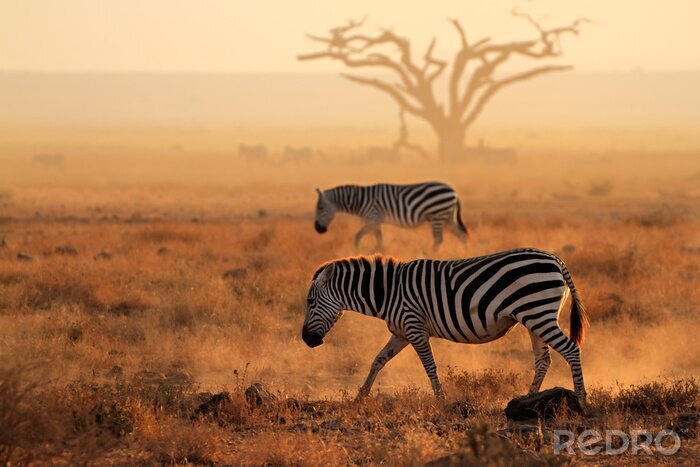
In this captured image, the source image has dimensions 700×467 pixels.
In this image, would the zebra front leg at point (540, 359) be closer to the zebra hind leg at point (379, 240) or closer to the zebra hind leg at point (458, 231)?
the zebra hind leg at point (379, 240)

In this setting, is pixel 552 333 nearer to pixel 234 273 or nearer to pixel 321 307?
pixel 321 307

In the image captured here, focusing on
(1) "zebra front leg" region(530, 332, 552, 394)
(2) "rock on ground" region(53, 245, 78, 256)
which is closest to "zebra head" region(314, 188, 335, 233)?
(2) "rock on ground" region(53, 245, 78, 256)

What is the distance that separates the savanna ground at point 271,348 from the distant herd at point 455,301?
0.48 metres

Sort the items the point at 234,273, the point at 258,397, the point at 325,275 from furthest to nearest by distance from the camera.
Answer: the point at 234,273
the point at 325,275
the point at 258,397

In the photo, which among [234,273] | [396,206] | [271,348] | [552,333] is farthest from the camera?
[396,206]

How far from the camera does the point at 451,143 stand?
51.7 metres

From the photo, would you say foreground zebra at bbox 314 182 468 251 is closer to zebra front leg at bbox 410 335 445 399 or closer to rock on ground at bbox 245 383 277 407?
zebra front leg at bbox 410 335 445 399

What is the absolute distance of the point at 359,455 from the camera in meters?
6.81

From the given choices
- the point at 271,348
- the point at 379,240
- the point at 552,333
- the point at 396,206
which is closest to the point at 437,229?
the point at 396,206

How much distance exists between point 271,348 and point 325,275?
8.24ft

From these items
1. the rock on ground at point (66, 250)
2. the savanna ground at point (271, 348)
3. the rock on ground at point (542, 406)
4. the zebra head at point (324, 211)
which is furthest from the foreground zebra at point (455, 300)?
the zebra head at point (324, 211)

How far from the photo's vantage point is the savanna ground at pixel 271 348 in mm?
6809

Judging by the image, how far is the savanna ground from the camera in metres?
6.81

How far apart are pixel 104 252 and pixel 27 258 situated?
55.9 inches
